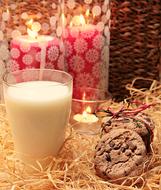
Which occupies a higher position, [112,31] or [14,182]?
[112,31]

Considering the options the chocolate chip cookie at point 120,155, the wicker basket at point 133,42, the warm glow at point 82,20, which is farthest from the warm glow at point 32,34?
the chocolate chip cookie at point 120,155

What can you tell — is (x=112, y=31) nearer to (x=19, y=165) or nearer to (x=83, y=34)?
(x=83, y=34)

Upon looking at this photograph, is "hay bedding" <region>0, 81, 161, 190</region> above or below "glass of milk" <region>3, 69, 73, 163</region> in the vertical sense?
below

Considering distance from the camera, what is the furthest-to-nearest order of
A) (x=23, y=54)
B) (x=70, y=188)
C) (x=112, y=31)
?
(x=112, y=31), (x=23, y=54), (x=70, y=188)

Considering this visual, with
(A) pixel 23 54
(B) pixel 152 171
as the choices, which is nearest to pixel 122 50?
(A) pixel 23 54

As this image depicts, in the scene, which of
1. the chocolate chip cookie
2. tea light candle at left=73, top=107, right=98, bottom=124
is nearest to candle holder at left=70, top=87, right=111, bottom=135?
tea light candle at left=73, top=107, right=98, bottom=124

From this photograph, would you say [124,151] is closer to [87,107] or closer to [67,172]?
[67,172]

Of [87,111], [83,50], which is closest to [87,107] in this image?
[87,111]

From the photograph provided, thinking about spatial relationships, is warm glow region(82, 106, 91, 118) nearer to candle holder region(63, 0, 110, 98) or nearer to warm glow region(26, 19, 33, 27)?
candle holder region(63, 0, 110, 98)

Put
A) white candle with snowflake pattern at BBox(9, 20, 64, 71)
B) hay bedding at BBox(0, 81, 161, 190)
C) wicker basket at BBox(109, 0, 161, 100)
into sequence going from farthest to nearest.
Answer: wicker basket at BBox(109, 0, 161, 100)
white candle with snowflake pattern at BBox(9, 20, 64, 71)
hay bedding at BBox(0, 81, 161, 190)
